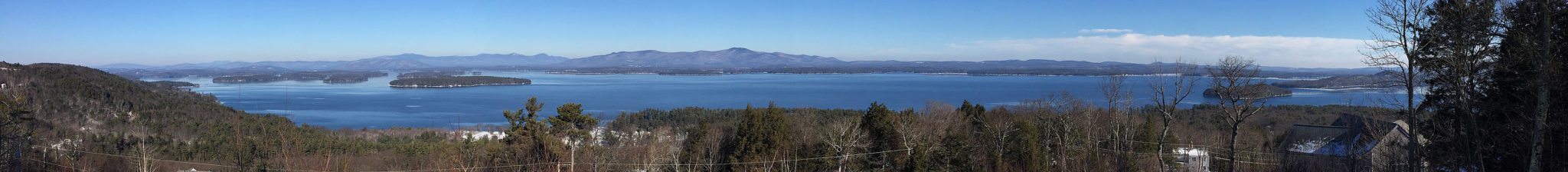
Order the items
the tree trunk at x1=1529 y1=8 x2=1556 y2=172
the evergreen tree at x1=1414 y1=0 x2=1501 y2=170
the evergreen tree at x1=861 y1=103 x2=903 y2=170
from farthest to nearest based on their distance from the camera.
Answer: the evergreen tree at x1=861 y1=103 x2=903 y2=170 < the evergreen tree at x1=1414 y1=0 x2=1501 y2=170 < the tree trunk at x1=1529 y1=8 x2=1556 y2=172

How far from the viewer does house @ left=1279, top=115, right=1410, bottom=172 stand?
7.91 metres

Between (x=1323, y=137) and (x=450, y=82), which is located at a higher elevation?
(x=1323, y=137)

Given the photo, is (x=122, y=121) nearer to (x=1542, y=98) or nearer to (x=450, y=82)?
(x=1542, y=98)

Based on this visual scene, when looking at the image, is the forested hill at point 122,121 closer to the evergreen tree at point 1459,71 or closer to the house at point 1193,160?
the house at point 1193,160

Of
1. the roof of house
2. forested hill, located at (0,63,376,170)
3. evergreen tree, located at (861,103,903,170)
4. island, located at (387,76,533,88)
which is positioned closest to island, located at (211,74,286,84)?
island, located at (387,76,533,88)

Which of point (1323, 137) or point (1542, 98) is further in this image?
point (1323, 137)

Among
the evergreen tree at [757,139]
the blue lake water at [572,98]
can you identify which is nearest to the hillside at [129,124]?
the evergreen tree at [757,139]

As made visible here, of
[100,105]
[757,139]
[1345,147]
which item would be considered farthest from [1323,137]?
[100,105]

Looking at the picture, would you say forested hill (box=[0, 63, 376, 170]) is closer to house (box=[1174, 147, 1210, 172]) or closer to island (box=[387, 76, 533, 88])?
house (box=[1174, 147, 1210, 172])

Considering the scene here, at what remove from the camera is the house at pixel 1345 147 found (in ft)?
26.0

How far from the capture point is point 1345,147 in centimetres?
1014

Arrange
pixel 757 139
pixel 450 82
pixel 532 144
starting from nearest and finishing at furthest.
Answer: pixel 532 144
pixel 757 139
pixel 450 82

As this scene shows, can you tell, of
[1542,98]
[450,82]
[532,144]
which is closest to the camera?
[1542,98]

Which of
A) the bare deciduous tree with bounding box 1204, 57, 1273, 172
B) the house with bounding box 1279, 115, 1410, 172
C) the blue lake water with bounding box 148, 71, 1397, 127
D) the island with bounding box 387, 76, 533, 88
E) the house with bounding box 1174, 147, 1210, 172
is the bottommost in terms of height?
the blue lake water with bounding box 148, 71, 1397, 127
